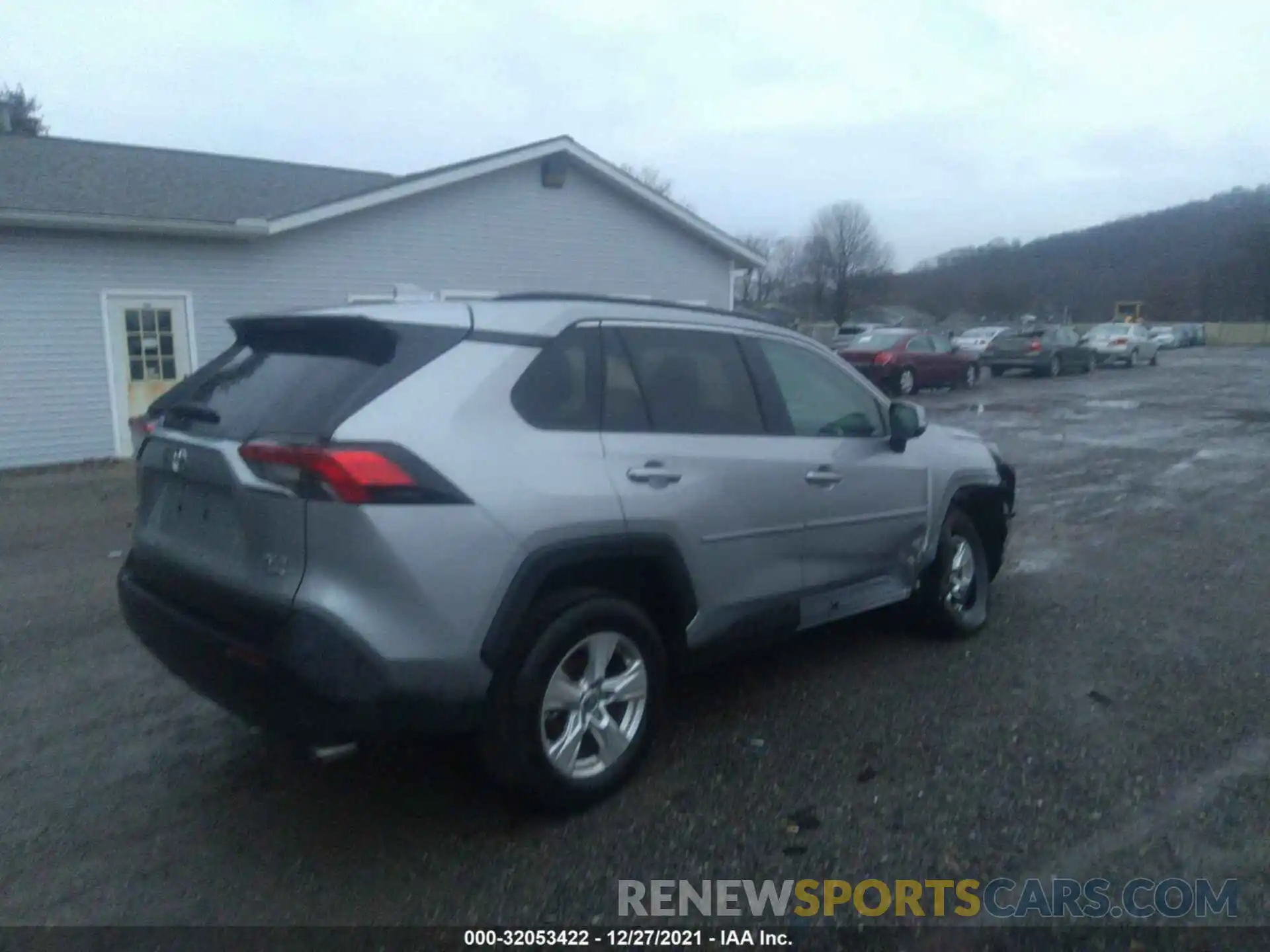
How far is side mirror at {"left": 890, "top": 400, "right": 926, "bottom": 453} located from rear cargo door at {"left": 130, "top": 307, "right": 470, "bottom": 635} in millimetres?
2433

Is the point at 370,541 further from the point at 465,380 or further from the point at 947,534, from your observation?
the point at 947,534

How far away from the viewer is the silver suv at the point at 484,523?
10.2ft

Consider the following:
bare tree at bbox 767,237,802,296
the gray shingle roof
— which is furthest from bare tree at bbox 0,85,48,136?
bare tree at bbox 767,237,802,296

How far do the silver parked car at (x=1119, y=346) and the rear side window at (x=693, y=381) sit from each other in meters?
33.2

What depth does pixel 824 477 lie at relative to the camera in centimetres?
462

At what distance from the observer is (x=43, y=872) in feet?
11.1

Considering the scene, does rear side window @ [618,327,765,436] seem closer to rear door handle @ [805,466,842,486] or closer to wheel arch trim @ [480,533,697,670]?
rear door handle @ [805,466,842,486]

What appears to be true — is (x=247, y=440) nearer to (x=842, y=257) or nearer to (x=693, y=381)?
(x=693, y=381)

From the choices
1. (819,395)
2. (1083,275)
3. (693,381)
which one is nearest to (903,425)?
(819,395)

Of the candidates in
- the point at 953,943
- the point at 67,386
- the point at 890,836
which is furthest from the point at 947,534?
the point at 67,386

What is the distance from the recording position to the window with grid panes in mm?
13445

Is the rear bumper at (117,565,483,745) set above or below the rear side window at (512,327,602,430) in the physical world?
below

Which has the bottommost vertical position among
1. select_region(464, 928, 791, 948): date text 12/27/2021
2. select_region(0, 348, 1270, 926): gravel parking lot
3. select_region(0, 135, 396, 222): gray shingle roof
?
select_region(464, 928, 791, 948): date text 12/27/2021

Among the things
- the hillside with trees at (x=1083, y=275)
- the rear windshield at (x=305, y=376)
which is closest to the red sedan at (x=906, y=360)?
the rear windshield at (x=305, y=376)
